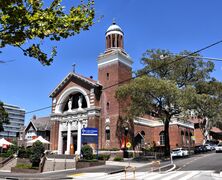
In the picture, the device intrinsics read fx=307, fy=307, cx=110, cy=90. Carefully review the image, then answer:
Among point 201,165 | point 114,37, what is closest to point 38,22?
point 201,165

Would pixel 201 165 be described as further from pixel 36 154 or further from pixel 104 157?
pixel 36 154

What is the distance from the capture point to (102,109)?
4666 cm

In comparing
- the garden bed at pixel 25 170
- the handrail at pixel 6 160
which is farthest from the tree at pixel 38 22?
the handrail at pixel 6 160

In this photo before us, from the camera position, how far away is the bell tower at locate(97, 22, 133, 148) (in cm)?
4459

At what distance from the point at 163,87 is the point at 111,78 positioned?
1219 cm

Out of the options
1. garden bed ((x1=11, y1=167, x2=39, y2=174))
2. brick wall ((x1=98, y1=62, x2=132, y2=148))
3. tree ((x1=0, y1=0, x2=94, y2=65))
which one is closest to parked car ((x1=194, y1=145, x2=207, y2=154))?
brick wall ((x1=98, y1=62, x2=132, y2=148))

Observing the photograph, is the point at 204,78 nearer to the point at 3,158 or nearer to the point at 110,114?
the point at 110,114

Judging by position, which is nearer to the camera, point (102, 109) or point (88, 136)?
point (88, 136)

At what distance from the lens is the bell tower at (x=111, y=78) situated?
1756 inches

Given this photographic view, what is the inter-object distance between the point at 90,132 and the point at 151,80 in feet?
31.3

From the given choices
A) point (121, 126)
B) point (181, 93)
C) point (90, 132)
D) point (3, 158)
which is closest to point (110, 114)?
point (121, 126)

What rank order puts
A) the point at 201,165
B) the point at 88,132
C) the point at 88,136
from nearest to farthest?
the point at 201,165
the point at 88,136
the point at 88,132

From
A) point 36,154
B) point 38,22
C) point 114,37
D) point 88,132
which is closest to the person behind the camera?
point 38,22

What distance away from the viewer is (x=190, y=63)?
142 ft
